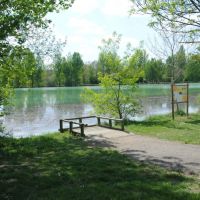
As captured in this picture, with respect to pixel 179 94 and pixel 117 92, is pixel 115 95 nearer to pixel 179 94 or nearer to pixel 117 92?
pixel 117 92

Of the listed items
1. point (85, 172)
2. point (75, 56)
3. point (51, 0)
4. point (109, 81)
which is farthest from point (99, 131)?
point (75, 56)

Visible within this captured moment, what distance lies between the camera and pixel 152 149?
11.4 metres

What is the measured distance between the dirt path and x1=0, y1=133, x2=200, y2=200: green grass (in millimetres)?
569

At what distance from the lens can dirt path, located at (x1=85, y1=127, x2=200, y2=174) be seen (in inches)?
369

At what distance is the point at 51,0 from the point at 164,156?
19.8 ft

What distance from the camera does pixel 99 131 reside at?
51.2 ft

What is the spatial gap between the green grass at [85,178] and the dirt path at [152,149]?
22.4 inches

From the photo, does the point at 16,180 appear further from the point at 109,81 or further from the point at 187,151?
the point at 109,81

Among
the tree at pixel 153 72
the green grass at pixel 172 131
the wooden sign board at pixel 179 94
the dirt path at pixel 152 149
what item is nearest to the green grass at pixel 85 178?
the dirt path at pixel 152 149

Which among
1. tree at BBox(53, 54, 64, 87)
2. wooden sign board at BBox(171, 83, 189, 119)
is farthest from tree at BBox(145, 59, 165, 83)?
wooden sign board at BBox(171, 83, 189, 119)

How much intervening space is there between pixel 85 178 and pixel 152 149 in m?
3.95

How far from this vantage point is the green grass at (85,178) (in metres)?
6.69

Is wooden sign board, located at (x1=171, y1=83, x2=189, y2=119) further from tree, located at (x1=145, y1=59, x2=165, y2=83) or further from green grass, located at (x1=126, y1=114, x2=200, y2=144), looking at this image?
tree, located at (x1=145, y1=59, x2=165, y2=83)

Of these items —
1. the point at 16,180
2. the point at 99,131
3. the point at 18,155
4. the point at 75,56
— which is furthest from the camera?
the point at 75,56
